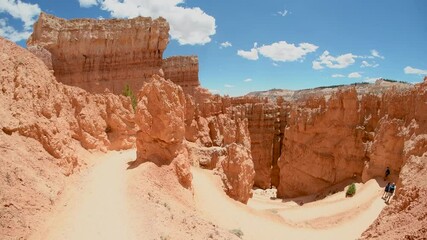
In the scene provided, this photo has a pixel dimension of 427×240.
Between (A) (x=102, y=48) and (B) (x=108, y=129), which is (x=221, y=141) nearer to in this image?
(B) (x=108, y=129)

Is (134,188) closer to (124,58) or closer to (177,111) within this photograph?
(177,111)

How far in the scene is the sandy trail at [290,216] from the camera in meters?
18.7

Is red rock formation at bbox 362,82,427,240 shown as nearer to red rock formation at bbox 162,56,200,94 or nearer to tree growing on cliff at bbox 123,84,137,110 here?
tree growing on cliff at bbox 123,84,137,110

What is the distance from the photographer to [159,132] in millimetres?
18562

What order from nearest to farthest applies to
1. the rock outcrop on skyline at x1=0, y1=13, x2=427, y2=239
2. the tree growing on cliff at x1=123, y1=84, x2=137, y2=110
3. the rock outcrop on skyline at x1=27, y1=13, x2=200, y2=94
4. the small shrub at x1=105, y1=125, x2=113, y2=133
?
1. the rock outcrop on skyline at x1=0, y1=13, x2=427, y2=239
2. the small shrub at x1=105, y1=125, x2=113, y2=133
3. the tree growing on cliff at x1=123, y1=84, x2=137, y2=110
4. the rock outcrop on skyline at x1=27, y1=13, x2=200, y2=94

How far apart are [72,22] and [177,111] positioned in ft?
58.6

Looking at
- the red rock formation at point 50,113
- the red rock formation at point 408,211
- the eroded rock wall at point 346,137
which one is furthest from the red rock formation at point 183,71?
the red rock formation at point 408,211

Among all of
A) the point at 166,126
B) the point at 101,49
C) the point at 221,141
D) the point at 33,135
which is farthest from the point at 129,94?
the point at 33,135

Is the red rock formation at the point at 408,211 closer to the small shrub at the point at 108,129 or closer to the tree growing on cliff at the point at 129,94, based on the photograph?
the small shrub at the point at 108,129

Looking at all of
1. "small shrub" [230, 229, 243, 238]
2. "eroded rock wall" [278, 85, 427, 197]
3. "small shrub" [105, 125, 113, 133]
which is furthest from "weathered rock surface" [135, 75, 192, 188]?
"eroded rock wall" [278, 85, 427, 197]

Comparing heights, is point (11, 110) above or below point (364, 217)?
above

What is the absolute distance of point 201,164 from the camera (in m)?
25.9

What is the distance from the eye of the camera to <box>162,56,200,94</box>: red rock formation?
39.5 meters

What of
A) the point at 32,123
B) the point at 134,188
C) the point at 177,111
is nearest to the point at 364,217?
the point at 177,111
